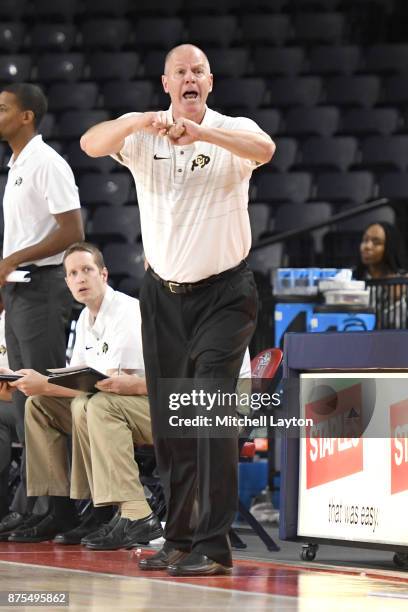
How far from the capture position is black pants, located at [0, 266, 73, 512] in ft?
17.1

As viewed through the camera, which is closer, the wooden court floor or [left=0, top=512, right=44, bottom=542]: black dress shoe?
the wooden court floor

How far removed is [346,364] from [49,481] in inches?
63.1

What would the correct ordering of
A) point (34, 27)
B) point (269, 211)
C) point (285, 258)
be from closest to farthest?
point (285, 258)
point (269, 211)
point (34, 27)

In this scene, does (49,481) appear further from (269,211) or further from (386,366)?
(269,211)

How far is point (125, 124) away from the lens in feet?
12.8

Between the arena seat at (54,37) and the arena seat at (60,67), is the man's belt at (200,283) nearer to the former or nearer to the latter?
the arena seat at (60,67)

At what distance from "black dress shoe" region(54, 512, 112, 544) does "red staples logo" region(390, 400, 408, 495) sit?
4.83 feet

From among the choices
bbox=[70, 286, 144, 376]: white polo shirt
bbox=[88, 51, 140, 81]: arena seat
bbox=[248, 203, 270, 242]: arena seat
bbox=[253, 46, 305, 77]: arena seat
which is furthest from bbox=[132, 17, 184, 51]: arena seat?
bbox=[70, 286, 144, 376]: white polo shirt

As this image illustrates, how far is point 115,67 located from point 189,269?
915cm

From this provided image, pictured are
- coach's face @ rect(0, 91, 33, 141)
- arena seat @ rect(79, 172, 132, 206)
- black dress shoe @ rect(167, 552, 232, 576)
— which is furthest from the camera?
arena seat @ rect(79, 172, 132, 206)

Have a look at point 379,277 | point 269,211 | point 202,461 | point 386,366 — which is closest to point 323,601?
point 202,461

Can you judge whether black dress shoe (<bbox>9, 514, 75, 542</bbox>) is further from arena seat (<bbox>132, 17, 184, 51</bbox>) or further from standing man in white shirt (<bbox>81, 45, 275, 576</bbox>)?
arena seat (<bbox>132, 17, 184, 51</bbox>)

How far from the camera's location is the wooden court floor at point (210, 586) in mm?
3219

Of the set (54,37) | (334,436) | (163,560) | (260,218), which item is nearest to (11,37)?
(54,37)
